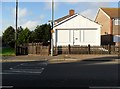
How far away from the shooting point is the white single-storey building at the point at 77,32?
44656mm

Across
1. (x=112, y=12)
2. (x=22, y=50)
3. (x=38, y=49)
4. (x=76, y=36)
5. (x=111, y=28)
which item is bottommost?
(x=22, y=50)

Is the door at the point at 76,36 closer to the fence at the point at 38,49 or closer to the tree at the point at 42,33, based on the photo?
the fence at the point at 38,49

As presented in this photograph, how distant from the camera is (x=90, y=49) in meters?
38.7

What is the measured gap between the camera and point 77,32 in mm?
45031

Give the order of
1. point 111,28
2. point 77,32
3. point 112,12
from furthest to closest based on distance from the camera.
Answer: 1. point 112,12
2. point 111,28
3. point 77,32

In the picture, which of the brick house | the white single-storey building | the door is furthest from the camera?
the brick house

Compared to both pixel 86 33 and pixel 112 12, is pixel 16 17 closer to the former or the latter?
pixel 86 33

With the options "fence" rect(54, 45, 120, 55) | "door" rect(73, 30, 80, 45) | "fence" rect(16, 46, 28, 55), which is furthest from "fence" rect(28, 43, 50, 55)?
"door" rect(73, 30, 80, 45)

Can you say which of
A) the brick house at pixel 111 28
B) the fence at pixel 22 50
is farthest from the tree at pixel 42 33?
the fence at pixel 22 50

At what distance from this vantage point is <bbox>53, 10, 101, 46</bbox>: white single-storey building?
4466 cm

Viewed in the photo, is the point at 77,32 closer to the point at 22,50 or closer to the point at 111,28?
the point at 22,50

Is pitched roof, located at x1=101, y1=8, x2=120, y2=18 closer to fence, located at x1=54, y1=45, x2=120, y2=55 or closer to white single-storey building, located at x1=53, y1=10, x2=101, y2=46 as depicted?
white single-storey building, located at x1=53, y1=10, x2=101, y2=46

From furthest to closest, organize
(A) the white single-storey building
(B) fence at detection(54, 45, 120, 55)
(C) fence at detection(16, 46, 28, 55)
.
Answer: (A) the white single-storey building < (C) fence at detection(16, 46, 28, 55) < (B) fence at detection(54, 45, 120, 55)

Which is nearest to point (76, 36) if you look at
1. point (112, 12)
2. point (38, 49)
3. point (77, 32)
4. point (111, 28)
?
point (77, 32)
